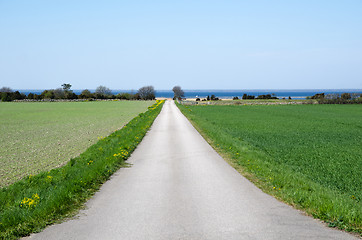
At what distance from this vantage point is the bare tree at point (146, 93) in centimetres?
15088

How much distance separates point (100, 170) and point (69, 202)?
327 centimetres

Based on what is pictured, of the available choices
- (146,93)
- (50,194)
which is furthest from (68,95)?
(50,194)

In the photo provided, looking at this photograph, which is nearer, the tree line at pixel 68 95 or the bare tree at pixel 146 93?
the tree line at pixel 68 95

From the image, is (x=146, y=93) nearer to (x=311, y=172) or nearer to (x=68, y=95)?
(x=68, y=95)

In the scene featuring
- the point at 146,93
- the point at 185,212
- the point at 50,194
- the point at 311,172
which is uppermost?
the point at 146,93

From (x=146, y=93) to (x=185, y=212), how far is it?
484 feet

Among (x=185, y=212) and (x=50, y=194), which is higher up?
(x=50, y=194)

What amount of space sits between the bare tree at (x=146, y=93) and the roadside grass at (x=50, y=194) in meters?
138

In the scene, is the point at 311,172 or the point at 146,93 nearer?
the point at 311,172

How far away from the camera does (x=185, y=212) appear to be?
7.42 m

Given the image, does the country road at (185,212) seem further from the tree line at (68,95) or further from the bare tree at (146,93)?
the bare tree at (146,93)

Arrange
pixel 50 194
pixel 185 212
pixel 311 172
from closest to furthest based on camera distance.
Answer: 1. pixel 185 212
2. pixel 50 194
3. pixel 311 172

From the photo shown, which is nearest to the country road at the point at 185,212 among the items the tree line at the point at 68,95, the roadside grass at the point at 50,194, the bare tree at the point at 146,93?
the roadside grass at the point at 50,194

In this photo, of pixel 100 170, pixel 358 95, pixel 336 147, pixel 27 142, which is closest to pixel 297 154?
pixel 336 147
